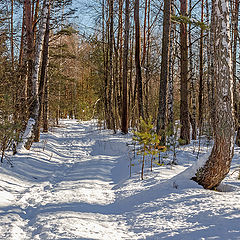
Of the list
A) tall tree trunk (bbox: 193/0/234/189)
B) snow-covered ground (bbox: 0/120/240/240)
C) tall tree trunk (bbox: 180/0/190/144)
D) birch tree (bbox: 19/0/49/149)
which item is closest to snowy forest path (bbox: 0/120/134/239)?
snow-covered ground (bbox: 0/120/240/240)

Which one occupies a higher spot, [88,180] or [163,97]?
[163,97]

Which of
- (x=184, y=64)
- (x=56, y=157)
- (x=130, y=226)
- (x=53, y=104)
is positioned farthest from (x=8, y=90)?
(x=53, y=104)

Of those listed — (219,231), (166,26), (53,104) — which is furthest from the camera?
(53,104)

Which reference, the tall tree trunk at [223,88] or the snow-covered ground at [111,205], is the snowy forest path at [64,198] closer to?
the snow-covered ground at [111,205]

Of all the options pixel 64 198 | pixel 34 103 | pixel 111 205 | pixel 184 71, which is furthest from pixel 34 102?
pixel 184 71

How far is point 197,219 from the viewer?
10.1 ft

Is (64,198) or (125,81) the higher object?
(125,81)

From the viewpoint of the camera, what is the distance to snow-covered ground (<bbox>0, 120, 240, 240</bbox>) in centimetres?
292

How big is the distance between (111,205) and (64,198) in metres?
0.85

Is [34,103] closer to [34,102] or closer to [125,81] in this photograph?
[34,102]

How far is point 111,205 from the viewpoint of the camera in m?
4.09

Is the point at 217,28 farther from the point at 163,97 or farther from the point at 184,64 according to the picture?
the point at 184,64

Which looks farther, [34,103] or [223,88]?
[34,103]

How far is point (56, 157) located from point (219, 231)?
6354 millimetres
